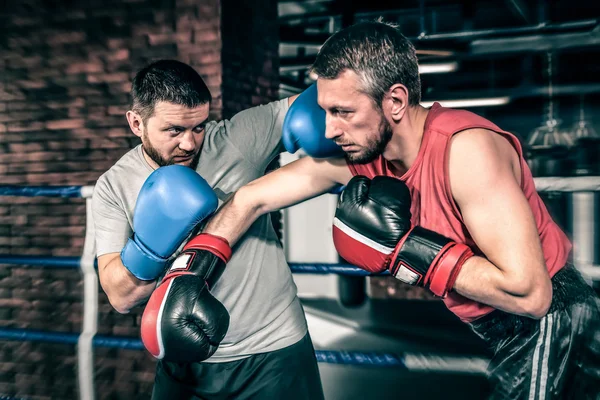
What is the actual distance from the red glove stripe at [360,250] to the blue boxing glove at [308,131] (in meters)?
0.24

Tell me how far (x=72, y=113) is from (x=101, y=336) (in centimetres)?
152

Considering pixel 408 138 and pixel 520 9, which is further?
pixel 520 9

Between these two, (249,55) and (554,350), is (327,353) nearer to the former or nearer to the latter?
(554,350)

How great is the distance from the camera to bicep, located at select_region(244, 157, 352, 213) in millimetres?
1328

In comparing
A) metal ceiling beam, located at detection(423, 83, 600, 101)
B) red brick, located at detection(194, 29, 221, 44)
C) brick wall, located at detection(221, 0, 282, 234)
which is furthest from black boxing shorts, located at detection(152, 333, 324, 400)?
metal ceiling beam, located at detection(423, 83, 600, 101)

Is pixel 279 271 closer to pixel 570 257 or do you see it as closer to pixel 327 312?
pixel 570 257

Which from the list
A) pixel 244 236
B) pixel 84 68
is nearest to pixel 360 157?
pixel 244 236

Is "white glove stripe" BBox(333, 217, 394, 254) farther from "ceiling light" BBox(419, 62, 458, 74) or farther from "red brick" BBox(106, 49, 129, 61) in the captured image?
"ceiling light" BBox(419, 62, 458, 74)

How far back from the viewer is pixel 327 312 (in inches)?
223

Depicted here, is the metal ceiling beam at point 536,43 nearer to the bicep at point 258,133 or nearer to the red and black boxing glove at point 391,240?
the bicep at point 258,133

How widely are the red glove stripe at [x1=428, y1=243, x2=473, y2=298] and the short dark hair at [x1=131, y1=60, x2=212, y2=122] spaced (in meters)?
0.73

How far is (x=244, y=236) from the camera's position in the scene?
4.42 ft

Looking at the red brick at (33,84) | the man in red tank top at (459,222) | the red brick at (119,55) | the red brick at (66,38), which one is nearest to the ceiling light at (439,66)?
the red brick at (119,55)

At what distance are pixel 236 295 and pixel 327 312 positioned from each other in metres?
4.52
